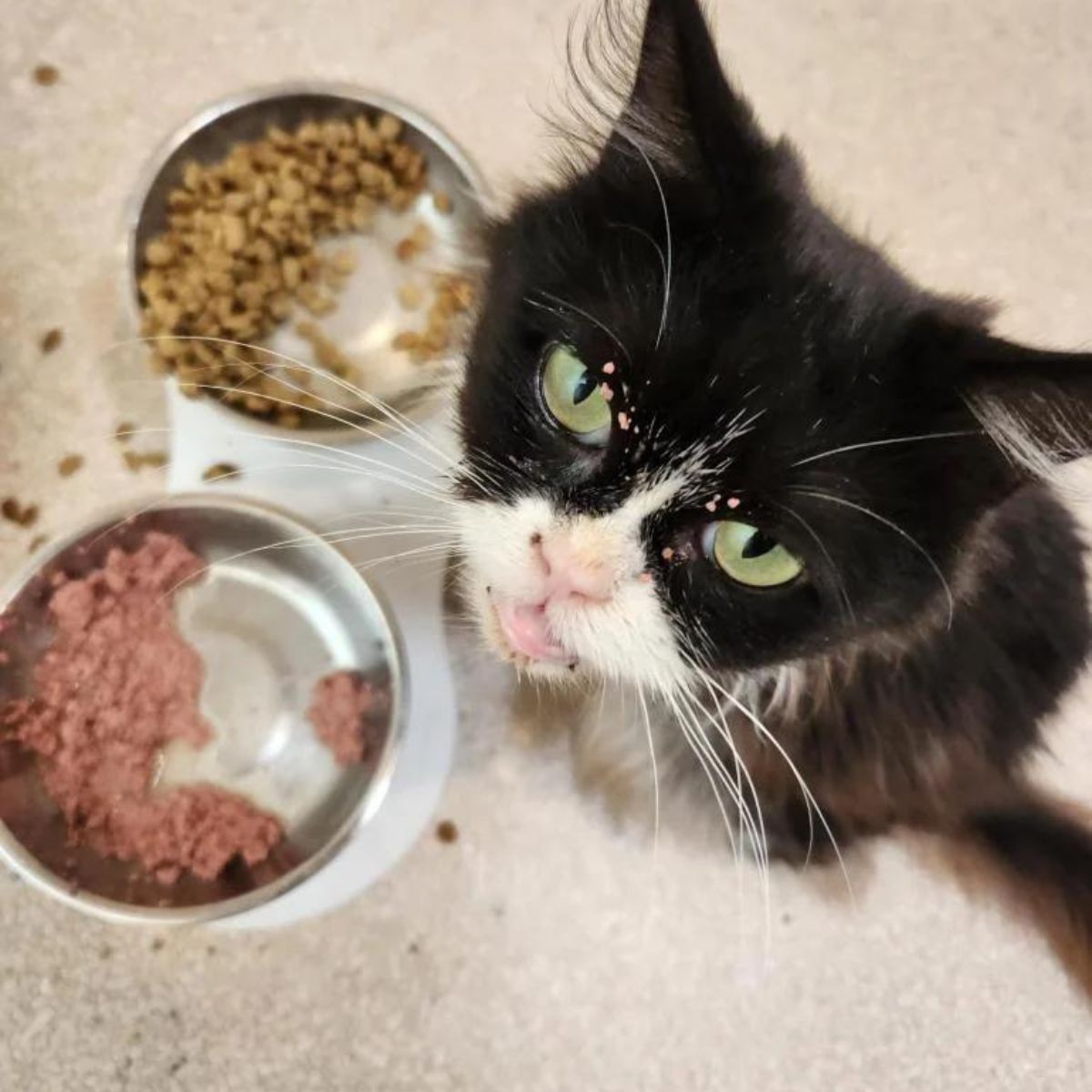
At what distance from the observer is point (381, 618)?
1061 millimetres

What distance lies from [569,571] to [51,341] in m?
0.80

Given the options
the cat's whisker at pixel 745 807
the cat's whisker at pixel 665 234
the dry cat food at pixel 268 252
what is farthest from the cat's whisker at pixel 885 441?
the dry cat food at pixel 268 252

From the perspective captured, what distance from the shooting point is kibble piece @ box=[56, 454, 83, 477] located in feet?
3.94

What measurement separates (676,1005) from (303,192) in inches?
37.5

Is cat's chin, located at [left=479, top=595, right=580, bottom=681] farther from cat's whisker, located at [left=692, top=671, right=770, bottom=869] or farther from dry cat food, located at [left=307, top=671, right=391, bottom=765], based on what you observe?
dry cat food, located at [left=307, top=671, right=391, bottom=765]

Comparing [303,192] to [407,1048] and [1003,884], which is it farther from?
[1003,884]

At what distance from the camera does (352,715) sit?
1.09 meters

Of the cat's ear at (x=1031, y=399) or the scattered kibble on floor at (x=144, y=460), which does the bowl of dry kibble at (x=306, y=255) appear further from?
the cat's ear at (x=1031, y=399)

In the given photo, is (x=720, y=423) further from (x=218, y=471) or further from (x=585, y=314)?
(x=218, y=471)

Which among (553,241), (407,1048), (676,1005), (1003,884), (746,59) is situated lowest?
(407,1048)

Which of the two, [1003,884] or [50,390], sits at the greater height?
[1003,884]

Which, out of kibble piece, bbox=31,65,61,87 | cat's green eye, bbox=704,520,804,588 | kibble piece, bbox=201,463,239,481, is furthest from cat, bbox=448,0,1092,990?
kibble piece, bbox=31,65,61,87

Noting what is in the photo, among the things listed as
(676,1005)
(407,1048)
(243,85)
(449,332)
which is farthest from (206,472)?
(676,1005)

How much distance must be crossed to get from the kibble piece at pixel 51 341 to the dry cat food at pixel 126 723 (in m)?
0.31
